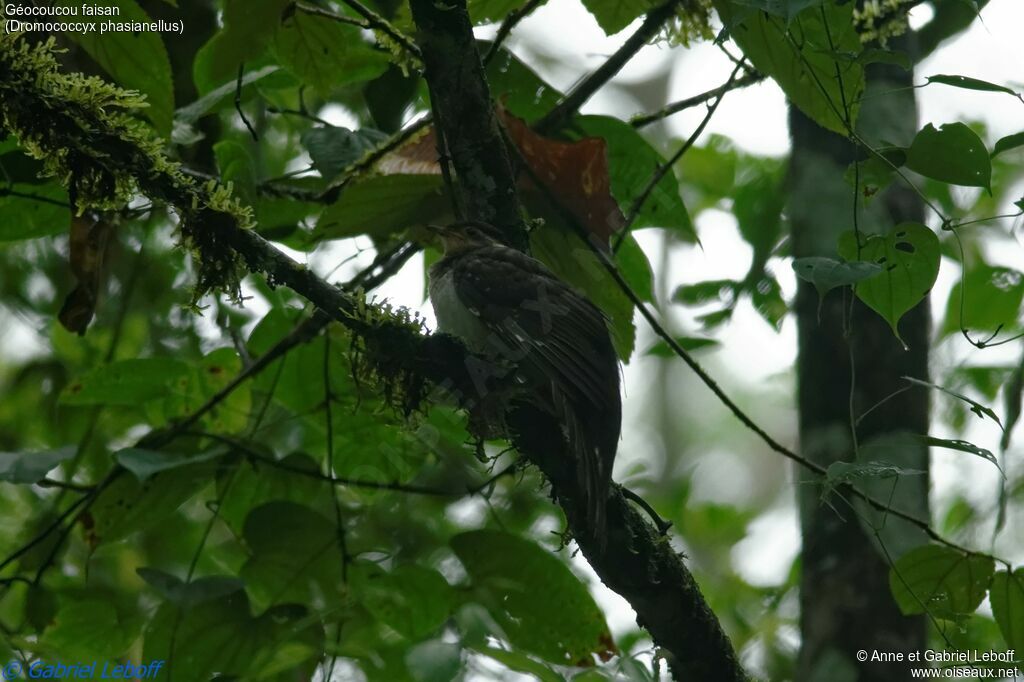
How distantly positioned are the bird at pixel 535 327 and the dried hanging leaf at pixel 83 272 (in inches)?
44.5

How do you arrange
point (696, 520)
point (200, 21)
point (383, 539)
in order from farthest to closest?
point (696, 520) < point (383, 539) < point (200, 21)

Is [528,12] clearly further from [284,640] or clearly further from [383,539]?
[383,539]

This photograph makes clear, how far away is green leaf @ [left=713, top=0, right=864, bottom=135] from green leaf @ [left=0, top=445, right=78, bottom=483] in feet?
7.64

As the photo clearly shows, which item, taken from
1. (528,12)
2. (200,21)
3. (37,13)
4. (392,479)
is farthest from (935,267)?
(200,21)

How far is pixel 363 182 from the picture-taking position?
3.32 metres

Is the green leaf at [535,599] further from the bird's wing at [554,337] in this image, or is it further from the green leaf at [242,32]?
the green leaf at [242,32]

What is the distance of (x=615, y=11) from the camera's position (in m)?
3.03

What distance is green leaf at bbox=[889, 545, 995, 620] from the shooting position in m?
3.14

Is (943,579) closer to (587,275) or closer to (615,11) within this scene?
(587,275)

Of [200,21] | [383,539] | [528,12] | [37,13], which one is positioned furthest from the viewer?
[383,539]

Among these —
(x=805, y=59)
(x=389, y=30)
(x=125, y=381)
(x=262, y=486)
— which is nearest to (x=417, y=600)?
(x=262, y=486)

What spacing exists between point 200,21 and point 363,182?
1882 mm

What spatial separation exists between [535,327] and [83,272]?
1.48 meters

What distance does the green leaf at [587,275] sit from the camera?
11.8 feet
